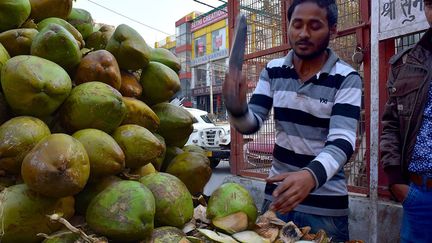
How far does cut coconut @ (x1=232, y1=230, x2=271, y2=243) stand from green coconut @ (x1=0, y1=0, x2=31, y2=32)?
3.79 ft

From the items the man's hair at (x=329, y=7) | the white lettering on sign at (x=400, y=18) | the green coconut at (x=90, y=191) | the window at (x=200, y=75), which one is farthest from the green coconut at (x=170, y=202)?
the window at (x=200, y=75)

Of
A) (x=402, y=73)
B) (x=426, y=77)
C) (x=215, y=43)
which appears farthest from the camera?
→ (x=215, y=43)

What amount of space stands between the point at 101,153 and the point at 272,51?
2.66m

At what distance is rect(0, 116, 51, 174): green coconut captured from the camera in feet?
4.06

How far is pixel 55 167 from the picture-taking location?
1.14 m

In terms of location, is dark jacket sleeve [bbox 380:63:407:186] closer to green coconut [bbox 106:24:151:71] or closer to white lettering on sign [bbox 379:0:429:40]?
white lettering on sign [bbox 379:0:429:40]

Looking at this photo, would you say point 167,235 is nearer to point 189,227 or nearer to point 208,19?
point 189,227

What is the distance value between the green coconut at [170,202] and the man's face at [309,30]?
795mm

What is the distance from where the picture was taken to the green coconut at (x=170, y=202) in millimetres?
1297

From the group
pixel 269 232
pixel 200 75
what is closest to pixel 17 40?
pixel 269 232

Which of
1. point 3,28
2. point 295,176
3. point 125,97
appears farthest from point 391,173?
point 3,28

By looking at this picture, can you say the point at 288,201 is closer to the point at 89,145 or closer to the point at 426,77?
the point at 89,145

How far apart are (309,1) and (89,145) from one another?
3.42 feet

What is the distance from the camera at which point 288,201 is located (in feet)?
4.25
